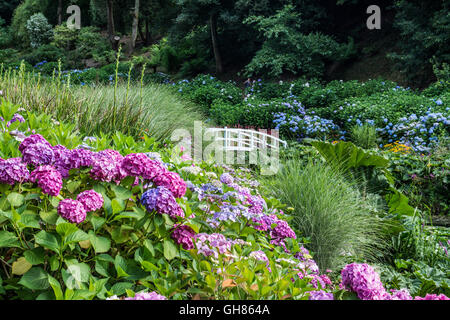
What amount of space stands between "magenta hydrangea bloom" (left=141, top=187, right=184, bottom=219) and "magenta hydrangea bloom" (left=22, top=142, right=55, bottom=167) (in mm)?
495

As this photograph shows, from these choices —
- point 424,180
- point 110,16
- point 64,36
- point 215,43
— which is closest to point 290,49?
point 215,43

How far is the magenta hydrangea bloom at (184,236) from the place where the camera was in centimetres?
145

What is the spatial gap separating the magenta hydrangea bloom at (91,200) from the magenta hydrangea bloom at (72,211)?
1.3 inches

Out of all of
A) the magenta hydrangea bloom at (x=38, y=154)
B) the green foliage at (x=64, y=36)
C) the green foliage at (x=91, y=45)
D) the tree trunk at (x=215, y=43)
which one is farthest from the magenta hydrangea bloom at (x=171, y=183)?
the green foliage at (x=64, y=36)

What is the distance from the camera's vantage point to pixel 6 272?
139 cm

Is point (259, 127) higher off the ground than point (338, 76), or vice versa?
point (338, 76)

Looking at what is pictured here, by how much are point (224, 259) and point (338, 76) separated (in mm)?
12068

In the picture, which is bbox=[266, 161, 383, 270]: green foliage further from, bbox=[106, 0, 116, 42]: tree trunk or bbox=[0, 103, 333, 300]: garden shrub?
bbox=[106, 0, 116, 42]: tree trunk

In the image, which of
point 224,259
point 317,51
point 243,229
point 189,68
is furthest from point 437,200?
point 189,68

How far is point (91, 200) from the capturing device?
1.34m

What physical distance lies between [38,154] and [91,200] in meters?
0.38

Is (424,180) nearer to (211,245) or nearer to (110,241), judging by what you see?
(211,245)

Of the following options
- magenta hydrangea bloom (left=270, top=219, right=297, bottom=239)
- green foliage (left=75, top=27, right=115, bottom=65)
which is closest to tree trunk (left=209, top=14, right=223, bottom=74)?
green foliage (left=75, top=27, right=115, bottom=65)
